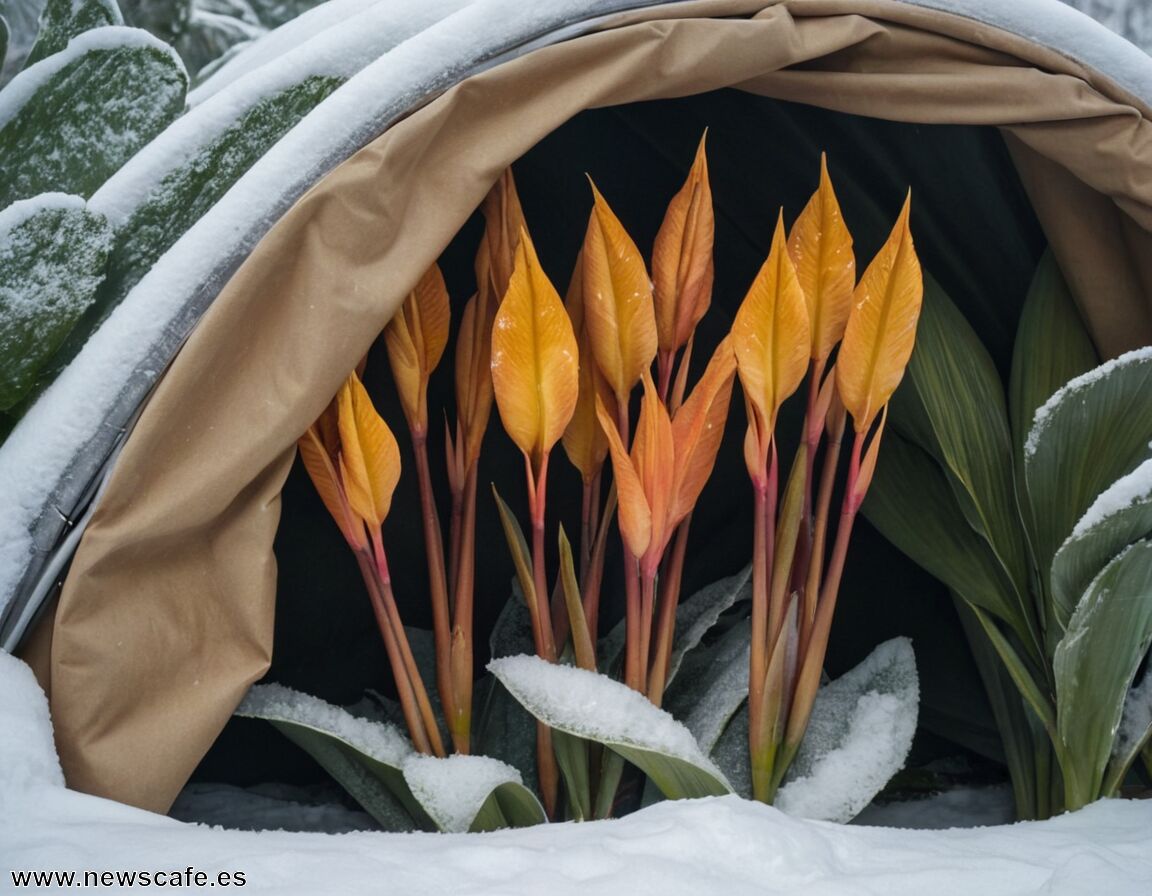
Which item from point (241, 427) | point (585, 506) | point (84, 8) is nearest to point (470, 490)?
point (585, 506)

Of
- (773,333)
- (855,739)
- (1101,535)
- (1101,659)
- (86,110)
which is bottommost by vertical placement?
(855,739)

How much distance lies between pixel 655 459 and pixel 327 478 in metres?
0.25

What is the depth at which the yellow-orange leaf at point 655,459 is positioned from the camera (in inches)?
31.3

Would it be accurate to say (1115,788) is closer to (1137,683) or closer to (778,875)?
(1137,683)

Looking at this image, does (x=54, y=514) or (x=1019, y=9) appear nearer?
(x=54, y=514)

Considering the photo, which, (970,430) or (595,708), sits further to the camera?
(970,430)

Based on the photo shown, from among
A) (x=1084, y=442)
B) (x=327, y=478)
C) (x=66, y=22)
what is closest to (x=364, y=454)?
(x=327, y=478)

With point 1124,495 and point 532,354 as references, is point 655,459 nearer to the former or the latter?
point 532,354

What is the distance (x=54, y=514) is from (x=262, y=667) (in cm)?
17

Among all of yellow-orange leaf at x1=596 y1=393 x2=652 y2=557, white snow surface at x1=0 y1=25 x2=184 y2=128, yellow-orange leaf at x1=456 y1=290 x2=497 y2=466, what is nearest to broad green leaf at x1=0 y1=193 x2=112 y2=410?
white snow surface at x1=0 y1=25 x2=184 y2=128

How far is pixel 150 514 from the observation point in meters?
0.68

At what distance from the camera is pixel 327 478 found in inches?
31.4

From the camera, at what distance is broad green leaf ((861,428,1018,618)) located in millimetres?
939

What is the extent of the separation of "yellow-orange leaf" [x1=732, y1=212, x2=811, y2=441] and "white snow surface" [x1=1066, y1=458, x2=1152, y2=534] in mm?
232
